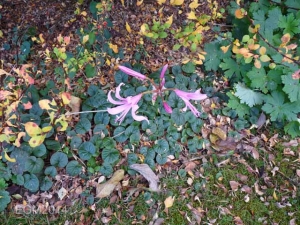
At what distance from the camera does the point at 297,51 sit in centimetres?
262

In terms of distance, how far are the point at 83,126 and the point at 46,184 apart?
412 millimetres

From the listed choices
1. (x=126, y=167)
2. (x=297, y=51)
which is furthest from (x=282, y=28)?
(x=126, y=167)

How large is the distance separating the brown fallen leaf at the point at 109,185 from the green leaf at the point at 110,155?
3.5 inches

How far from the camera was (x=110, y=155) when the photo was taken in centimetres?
233

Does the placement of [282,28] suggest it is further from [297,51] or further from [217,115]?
[217,115]

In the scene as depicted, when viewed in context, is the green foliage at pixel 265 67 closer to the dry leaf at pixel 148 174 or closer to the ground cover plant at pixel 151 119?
the ground cover plant at pixel 151 119

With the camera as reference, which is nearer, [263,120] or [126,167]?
[126,167]

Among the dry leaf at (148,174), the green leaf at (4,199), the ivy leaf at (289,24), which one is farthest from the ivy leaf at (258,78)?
the green leaf at (4,199)

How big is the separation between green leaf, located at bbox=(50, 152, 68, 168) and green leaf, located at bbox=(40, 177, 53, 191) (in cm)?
10

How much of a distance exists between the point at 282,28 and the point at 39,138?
186 centimetres

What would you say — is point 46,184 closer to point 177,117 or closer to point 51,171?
point 51,171

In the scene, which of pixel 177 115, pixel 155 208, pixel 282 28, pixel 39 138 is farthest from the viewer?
pixel 282 28

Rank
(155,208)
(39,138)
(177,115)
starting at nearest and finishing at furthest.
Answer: (39,138), (155,208), (177,115)

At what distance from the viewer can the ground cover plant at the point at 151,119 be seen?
2252 millimetres
